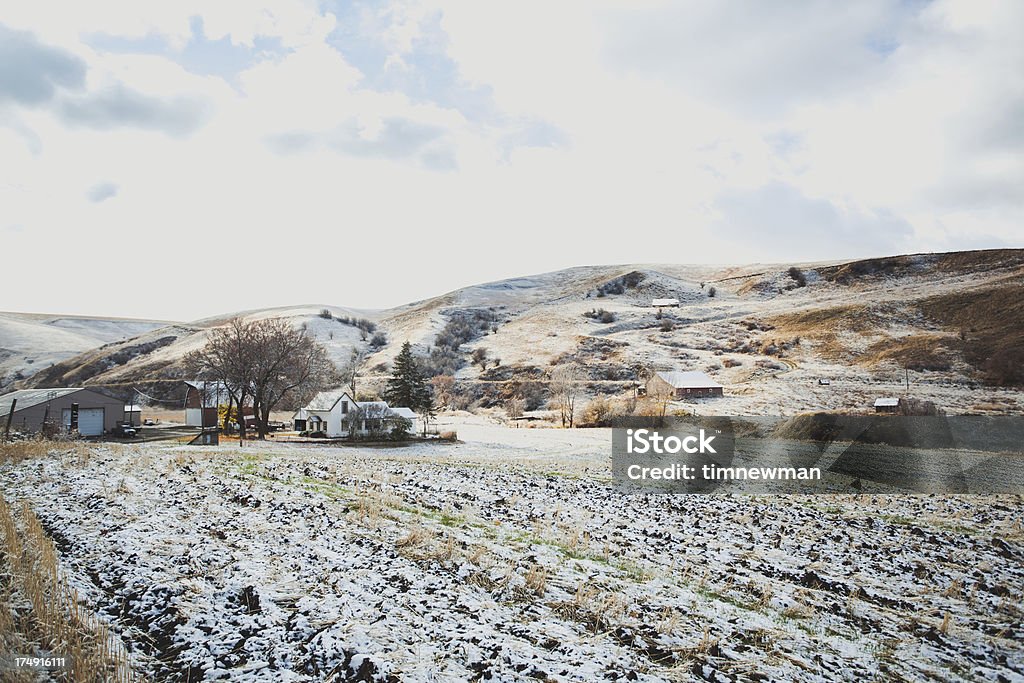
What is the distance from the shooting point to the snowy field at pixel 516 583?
591cm

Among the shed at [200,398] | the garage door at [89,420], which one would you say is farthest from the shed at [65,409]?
the shed at [200,398]

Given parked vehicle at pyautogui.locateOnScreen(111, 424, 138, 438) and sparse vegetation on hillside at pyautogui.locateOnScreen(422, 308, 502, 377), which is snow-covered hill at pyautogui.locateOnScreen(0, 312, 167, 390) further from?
parked vehicle at pyautogui.locateOnScreen(111, 424, 138, 438)

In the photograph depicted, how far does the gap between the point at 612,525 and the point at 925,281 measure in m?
117

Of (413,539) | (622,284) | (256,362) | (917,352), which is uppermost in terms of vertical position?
(622,284)

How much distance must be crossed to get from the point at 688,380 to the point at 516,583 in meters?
60.6

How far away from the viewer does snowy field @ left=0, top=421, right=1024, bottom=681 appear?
591 cm

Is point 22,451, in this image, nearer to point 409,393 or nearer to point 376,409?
point 376,409

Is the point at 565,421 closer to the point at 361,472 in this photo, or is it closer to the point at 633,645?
the point at 361,472

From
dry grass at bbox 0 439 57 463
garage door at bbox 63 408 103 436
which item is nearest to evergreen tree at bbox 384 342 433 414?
garage door at bbox 63 408 103 436

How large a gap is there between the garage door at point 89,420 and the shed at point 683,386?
5512 cm

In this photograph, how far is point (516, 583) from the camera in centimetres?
803

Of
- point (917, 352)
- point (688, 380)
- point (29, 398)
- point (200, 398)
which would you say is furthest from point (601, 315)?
point (29, 398)

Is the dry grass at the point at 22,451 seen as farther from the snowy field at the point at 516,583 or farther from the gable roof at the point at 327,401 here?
the gable roof at the point at 327,401

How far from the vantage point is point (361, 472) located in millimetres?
18484
